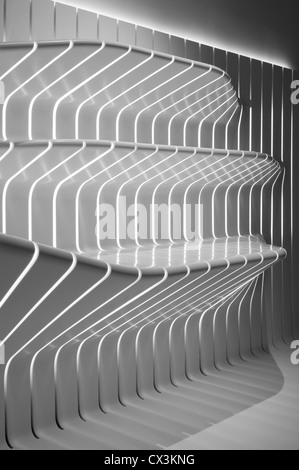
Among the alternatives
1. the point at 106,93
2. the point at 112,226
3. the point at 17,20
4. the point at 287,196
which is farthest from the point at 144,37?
the point at 287,196

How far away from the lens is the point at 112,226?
214 centimetres

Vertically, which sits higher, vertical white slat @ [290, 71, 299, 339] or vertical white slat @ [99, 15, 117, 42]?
vertical white slat @ [99, 15, 117, 42]

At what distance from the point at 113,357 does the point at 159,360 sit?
23 cm

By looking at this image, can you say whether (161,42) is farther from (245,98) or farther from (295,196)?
(295,196)

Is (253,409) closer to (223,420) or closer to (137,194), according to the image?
(223,420)

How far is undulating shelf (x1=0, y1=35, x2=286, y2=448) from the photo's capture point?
5.53 feet

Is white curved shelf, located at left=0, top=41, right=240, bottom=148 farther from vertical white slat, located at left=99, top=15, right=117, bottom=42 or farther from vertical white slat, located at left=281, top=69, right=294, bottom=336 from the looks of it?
vertical white slat, located at left=281, top=69, right=294, bottom=336

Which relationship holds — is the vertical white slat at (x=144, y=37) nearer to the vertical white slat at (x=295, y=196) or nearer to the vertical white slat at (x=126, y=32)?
the vertical white slat at (x=126, y=32)

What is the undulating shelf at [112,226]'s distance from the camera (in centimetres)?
168

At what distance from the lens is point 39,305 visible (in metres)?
1.38

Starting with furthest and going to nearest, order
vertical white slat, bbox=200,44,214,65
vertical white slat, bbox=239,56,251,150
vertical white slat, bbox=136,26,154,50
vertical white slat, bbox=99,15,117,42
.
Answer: vertical white slat, bbox=239,56,251,150
vertical white slat, bbox=200,44,214,65
vertical white slat, bbox=136,26,154,50
vertical white slat, bbox=99,15,117,42

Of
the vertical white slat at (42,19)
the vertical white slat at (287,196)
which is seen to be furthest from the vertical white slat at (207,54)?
the vertical white slat at (42,19)

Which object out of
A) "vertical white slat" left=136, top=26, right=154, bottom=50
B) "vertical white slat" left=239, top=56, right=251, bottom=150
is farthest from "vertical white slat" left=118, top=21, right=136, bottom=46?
"vertical white slat" left=239, top=56, right=251, bottom=150

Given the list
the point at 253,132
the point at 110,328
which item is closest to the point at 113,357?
the point at 110,328
